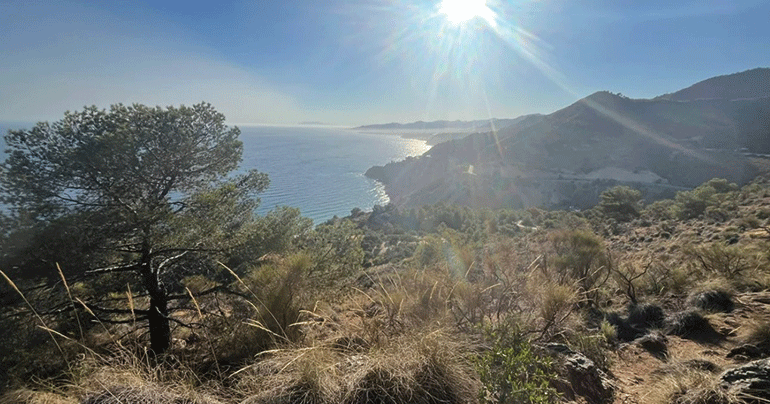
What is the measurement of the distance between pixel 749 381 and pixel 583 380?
941 millimetres

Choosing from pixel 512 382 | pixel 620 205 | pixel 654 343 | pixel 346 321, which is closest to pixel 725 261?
pixel 654 343

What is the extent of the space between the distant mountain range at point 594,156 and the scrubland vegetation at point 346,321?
58346 mm

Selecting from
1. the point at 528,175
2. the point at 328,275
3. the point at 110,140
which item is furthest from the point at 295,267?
the point at 528,175

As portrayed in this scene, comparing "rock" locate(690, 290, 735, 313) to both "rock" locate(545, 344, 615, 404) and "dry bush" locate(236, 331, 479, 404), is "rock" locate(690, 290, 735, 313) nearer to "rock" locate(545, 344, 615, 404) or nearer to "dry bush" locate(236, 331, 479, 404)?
"rock" locate(545, 344, 615, 404)

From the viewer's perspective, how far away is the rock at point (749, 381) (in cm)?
199

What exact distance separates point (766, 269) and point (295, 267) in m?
6.61

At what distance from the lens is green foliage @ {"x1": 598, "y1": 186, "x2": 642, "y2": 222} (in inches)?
1156

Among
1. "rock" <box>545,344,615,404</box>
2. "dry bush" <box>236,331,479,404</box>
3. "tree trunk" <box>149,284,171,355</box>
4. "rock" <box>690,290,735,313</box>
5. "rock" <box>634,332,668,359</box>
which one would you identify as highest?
"dry bush" <box>236,331,479,404</box>

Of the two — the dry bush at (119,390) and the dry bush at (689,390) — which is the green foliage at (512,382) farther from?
the dry bush at (119,390)

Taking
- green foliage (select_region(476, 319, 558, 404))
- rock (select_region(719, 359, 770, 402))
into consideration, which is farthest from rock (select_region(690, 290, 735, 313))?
green foliage (select_region(476, 319, 558, 404))

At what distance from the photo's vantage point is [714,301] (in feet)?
13.6

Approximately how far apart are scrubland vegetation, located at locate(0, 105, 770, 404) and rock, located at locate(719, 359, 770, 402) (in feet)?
0.24

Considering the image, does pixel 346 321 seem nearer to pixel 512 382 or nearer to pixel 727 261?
pixel 512 382

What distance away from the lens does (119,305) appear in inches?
221
